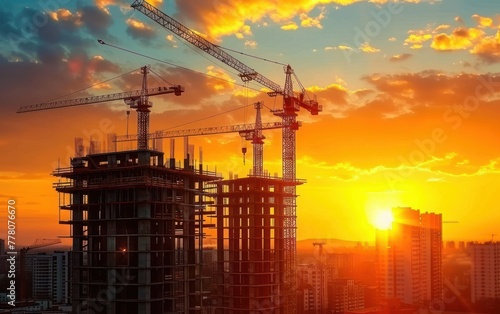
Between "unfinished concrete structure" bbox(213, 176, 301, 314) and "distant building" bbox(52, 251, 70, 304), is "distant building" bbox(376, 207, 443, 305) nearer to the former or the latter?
"unfinished concrete structure" bbox(213, 176, 301, 314)

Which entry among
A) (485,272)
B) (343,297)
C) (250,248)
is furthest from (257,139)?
(485,272)

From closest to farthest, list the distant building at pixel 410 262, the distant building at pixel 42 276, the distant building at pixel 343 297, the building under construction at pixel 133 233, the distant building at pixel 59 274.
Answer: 1. the building under construction at pixel 133 233
2. the distant building at pixel 59 274
3. the distant building at pixel 410 262
4. the distant building at pixel 42 276
5. the distant building at pixel 343 297

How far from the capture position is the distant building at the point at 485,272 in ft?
411

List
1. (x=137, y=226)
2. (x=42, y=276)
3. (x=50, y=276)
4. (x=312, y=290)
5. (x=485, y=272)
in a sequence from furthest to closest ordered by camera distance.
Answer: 1. (x=485, y=272)
2. (x=42, y=276)
3. (x=50, y=276)
4. (x=312, y=290)
5. (x=137, y=226)

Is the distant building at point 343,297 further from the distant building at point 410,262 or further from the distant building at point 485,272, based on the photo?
the distant building at point 485,272

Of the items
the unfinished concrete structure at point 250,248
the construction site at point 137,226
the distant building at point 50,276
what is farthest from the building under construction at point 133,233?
the distant building at point 50,276

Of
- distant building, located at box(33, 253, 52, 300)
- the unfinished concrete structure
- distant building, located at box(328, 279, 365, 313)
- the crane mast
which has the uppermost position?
the crane mast

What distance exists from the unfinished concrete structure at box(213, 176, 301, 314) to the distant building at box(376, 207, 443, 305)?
52.7 metres

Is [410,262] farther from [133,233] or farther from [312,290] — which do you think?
[133,233]

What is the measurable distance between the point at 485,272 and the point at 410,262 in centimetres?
2137

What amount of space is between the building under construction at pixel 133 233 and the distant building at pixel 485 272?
91.7 meters

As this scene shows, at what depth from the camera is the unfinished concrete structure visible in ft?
220

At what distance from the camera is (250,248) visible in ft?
222

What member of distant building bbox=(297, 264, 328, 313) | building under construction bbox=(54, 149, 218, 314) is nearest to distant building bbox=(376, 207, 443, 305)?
distant building bbox=(297, 264, 328, 313)
